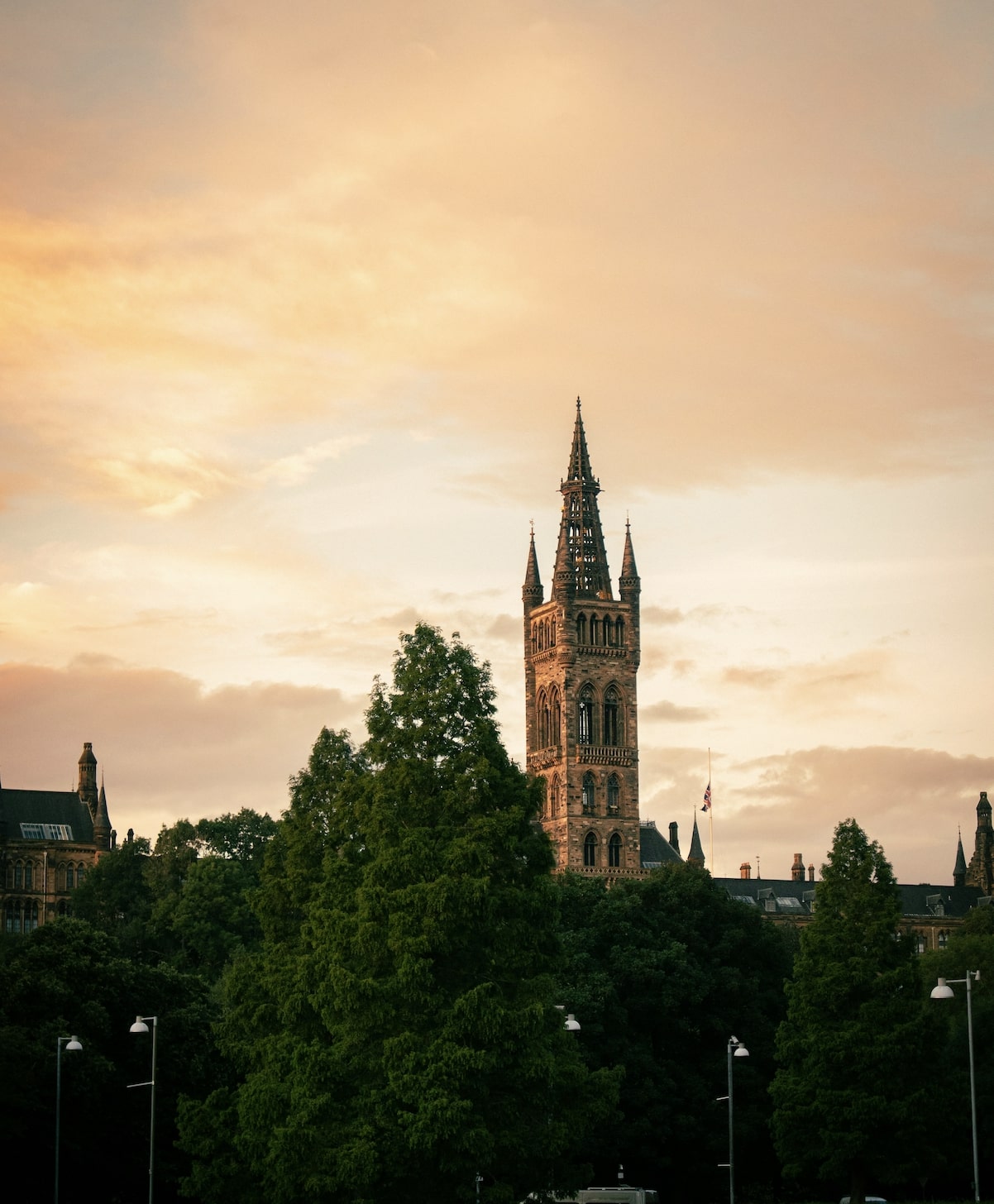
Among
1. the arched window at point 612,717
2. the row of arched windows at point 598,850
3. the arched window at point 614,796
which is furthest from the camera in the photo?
the arched window at point 612,717

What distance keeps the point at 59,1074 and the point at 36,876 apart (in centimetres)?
10794

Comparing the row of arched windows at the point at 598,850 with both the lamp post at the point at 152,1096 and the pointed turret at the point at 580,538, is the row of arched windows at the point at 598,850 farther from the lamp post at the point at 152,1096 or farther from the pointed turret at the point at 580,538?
the lamp post at the point at 152,1096

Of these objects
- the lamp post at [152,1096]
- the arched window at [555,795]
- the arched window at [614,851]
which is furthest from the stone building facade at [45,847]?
the lamp post at [152,1096]

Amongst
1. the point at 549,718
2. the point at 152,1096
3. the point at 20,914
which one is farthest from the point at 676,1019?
the point at 20,914

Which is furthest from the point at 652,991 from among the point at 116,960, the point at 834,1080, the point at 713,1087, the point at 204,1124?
the point at 204,1124

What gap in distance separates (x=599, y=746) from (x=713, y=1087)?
85.7 m

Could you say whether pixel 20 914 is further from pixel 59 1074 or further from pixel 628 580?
pixel 59 1074

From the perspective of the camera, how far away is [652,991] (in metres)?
88.6

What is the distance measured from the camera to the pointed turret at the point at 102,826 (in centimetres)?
17050

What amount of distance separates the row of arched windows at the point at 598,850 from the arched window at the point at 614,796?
212 centimetres

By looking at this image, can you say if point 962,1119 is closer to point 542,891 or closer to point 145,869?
point 542,891

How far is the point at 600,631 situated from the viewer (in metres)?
176

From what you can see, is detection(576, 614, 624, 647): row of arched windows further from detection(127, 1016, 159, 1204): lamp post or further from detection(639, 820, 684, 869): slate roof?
detection(127, 1016, 159, 1204): lamp post

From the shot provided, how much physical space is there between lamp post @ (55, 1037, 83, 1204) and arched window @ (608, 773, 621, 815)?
4162 inches
